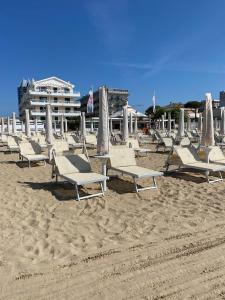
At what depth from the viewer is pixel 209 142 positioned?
795cm

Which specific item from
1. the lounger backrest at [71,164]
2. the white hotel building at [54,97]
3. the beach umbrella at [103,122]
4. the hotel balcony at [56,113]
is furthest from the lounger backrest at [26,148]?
the white hotel building at [54,97]

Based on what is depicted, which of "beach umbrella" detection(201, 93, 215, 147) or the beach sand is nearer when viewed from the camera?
the beach sand

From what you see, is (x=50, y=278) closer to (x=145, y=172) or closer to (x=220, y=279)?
(x=220, y=279)

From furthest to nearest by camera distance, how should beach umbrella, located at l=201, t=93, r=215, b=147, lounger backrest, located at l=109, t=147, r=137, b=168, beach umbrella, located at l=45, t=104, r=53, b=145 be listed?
beach umbrella, located at l=45, t=104, r=53, b=145, beach umbrella, located at l=201, t=93, r=215, b=147, lounger backrest, located at l=109, t=147, r=137, b=168

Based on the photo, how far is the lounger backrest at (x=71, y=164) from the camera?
20.7 feet

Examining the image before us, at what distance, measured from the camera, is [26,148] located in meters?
10.1

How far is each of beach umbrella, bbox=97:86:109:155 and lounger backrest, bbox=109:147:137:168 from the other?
288 millimetres

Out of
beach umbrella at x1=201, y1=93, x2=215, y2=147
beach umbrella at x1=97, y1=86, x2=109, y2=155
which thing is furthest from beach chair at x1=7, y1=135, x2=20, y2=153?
beach umbrella at x1=201, y1=93, x2=215, y2=147

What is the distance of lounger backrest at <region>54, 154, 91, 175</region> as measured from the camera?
20.7ft

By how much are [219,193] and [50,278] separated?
3.93 metres

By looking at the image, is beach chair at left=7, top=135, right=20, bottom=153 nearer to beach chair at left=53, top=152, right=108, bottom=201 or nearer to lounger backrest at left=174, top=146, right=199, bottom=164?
beach chair at left=53, top=152, right=108, bottom=201

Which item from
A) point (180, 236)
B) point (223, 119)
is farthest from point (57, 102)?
point (180, 236)

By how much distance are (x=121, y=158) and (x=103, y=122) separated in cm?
101

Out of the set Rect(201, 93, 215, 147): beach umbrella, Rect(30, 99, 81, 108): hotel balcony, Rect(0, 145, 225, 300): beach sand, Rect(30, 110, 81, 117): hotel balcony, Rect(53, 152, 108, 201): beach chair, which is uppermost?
Rect(30, 99, 81, 108): hotel balcony
